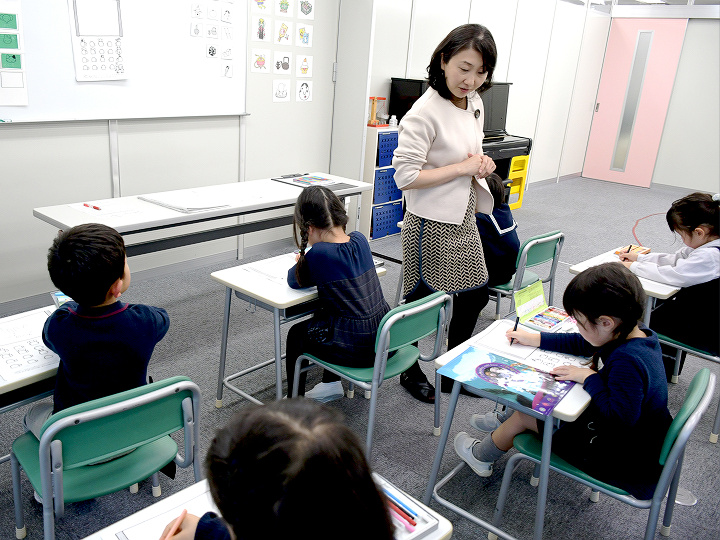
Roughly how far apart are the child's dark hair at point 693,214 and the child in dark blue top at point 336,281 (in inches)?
52.1

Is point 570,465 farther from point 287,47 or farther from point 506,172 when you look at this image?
point 506,172

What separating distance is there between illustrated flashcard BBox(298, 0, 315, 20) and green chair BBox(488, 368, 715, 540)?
3.52 metres

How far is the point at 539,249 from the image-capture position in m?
2.95

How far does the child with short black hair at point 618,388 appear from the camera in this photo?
5.18ft

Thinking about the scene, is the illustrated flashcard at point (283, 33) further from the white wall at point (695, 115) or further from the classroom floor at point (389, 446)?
the white wall at point (695, 115)

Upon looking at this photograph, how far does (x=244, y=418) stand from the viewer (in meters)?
0.66

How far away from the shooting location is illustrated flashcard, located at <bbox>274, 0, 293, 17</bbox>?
13.5 feet

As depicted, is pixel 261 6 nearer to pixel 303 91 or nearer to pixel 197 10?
pixel 197 10

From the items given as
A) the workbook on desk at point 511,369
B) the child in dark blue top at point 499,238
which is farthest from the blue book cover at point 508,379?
the child in dark blue top at point 499,238

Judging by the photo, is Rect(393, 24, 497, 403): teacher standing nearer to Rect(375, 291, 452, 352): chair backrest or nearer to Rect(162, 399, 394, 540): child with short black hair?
Rect(375, 291, 452, 352): chair backrest

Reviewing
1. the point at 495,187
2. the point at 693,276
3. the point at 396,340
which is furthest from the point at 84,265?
the point at 693,276

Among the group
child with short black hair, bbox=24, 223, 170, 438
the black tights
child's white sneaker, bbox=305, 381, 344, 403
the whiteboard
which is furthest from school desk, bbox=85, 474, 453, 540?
the whiteboard

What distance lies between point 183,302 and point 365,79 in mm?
2214

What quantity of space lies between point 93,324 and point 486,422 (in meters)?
1.54
